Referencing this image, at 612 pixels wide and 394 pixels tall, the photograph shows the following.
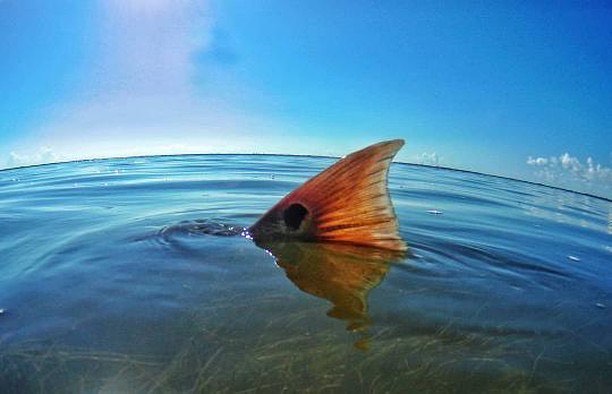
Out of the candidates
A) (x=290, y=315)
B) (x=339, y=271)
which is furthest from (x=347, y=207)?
(x=290, y=315)

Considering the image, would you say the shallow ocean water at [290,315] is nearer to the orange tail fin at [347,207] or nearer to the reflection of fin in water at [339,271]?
the reflection of fin in water at [339,271]

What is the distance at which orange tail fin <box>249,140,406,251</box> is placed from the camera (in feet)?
10.7

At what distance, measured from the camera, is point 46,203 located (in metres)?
7.69

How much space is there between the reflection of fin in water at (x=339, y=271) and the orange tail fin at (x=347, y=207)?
0.08m

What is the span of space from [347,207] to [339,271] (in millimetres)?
444

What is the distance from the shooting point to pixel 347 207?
3.43m

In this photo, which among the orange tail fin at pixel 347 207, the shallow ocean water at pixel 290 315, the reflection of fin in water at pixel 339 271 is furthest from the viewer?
the orange tail fin at pixel 347 207

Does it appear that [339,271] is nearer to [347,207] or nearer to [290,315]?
[347,207]

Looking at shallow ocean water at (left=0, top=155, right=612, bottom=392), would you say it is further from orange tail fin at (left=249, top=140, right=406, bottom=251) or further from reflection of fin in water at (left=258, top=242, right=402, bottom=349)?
orange tail fin at (left=249, top=140, right=406, bottom=251)

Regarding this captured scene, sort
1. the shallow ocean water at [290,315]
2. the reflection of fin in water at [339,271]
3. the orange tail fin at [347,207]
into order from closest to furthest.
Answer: the shallow ocean water at [290,315] < the reflection of fin in water at [339,271] < the orange tail fin at [347,207]

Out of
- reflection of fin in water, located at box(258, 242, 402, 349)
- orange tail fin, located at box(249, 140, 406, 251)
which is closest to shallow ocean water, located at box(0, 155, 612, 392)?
reflection of fin in water, located at box(258, 242, 402, 349)

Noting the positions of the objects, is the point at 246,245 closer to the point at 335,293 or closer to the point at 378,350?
the point at 335,293

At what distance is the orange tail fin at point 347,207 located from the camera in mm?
3264

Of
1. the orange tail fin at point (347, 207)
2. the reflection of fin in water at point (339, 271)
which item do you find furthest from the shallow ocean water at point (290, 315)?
the orange tail fin at point (347, 207)
